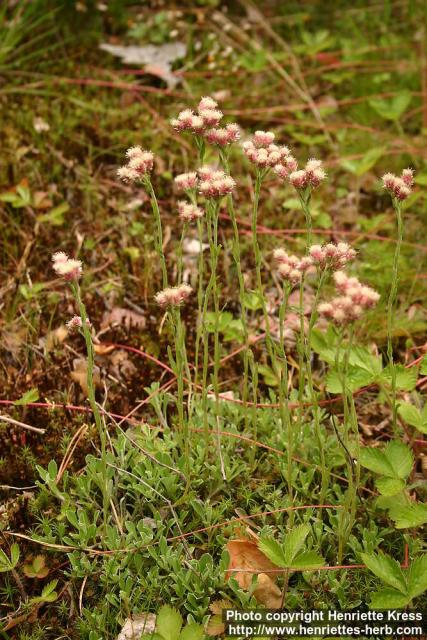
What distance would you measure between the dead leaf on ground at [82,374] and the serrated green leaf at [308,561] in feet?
3.82

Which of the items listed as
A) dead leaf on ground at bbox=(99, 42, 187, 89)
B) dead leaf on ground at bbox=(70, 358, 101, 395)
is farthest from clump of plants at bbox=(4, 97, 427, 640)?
dead leaf on ground at bbox=(99, 42, 187, 89)

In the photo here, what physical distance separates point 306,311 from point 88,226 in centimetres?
119

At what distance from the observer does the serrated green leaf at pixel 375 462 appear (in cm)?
206

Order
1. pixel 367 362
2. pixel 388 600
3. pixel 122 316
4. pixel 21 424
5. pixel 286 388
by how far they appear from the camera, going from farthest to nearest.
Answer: pixel 122 316 < pixel 21 424 < pixel 367 362 < pixel 286 388 < pixel 388 600

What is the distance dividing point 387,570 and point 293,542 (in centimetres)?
26

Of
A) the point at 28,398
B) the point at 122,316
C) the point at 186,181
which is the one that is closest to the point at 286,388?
the point at 186,181

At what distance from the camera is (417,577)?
6.00ft

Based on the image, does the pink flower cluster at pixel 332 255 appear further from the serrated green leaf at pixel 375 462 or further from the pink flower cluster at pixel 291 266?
the serrated green leaf at pixel 375 462

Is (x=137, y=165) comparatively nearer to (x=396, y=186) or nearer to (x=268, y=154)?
(x=268, y=154)

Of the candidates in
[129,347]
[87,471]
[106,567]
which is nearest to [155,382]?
[129,347]

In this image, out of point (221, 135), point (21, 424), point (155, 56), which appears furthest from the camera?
point (155, 56)

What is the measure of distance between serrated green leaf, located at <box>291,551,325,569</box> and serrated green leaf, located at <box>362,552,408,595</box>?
0.12 meters

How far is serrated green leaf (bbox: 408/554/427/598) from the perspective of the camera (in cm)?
180

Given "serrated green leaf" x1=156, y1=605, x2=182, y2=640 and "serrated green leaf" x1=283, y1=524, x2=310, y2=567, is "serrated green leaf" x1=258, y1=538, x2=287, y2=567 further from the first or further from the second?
"serrated green leaf" x1=156, y1=605, x2=182, y2=640
